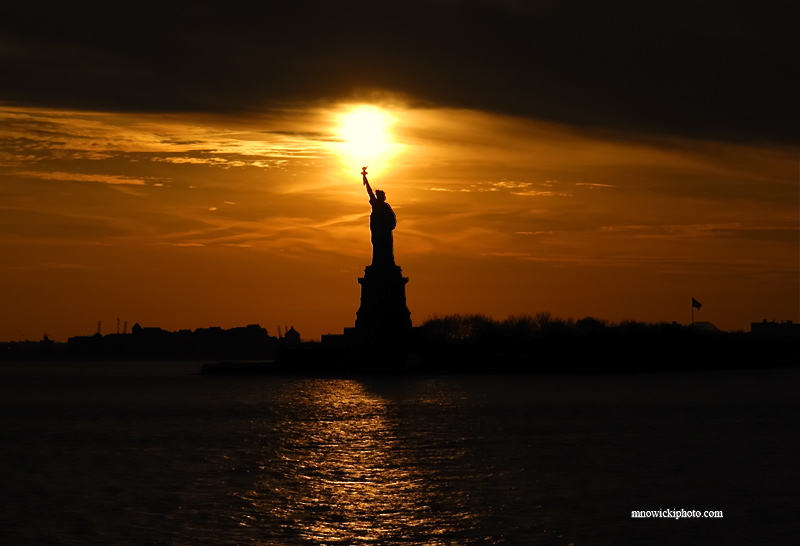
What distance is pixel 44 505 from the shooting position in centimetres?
2775

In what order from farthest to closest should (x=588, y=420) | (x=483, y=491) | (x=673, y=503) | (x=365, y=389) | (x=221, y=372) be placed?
(x=221, y=372) < (x=365, y=389) < (x=588, y=420) < (x=483, y=491) < (x=673, y=503)

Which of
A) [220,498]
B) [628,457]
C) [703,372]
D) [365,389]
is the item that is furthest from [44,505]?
[703,372]

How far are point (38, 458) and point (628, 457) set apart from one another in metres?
18.0

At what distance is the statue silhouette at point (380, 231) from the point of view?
296 ft

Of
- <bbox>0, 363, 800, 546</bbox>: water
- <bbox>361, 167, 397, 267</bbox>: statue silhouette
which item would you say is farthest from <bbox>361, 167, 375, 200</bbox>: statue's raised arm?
<bbox>0, 363, 800, 546</bbox>: water

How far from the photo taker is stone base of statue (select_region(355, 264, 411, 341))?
3561 inches

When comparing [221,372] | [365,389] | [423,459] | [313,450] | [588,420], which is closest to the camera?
[423,459]

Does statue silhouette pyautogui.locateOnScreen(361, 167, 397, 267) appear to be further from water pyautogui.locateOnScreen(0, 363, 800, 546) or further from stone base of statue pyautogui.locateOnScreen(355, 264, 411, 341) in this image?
water pyautogui.locateOnScreen(0, 363, 800, 546)

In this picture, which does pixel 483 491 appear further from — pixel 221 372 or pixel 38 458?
pixel 221 372

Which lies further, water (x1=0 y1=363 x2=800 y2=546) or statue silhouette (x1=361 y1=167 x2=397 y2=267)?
statue silhouette (x1=361 y1=167 x2=397 y2=267)

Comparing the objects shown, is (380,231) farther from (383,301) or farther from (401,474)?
(401,474)

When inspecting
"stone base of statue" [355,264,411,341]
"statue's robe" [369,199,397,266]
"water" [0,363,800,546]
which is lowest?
"water" [0,363,800,546]

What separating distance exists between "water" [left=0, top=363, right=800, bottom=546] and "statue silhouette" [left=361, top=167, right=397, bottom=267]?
84.1 feet

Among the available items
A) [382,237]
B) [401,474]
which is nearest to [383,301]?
[382,237]
